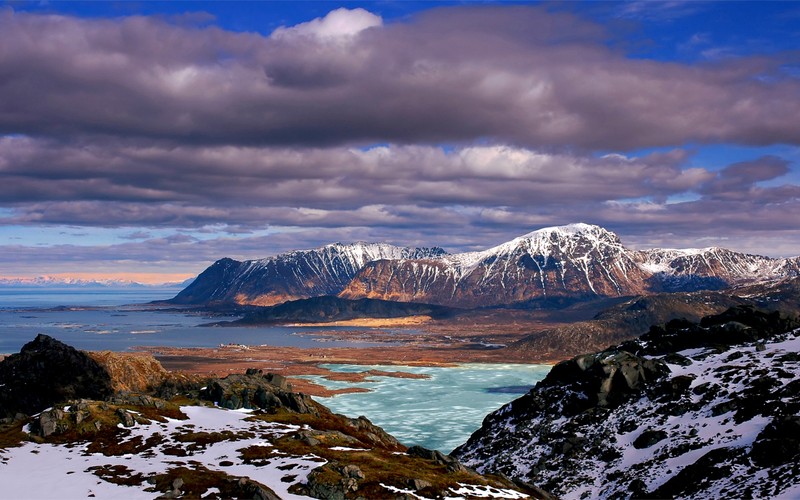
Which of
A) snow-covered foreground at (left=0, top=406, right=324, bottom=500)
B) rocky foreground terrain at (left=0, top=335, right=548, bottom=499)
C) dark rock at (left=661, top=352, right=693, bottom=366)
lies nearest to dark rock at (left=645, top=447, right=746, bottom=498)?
rocky foreground terrain at (left=0, top=335, right=548, bottom=499)

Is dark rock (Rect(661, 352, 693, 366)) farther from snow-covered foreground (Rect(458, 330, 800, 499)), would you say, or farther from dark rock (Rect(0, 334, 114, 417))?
dark rock (Rect(0, 334, 114, 417))

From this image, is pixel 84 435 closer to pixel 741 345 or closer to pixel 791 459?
pixel 791 459

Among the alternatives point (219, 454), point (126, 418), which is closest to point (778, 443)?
point (219, 454)

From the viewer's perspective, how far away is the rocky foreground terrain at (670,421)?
84688 mm

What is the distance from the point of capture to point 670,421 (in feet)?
346

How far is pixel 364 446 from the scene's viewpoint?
96625 millimetres

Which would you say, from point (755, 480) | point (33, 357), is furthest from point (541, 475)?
point (33, 357)

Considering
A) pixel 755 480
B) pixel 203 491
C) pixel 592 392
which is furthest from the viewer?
pixel 592 392

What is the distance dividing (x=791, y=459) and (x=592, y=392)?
159ft

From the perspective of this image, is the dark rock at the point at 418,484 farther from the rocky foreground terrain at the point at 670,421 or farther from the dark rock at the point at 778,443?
the dark rock at the point at 778,443

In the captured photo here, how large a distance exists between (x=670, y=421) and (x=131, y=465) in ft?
249

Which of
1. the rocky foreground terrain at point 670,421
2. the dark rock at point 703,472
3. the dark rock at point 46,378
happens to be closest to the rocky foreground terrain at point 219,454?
the dark rock at point 703,472

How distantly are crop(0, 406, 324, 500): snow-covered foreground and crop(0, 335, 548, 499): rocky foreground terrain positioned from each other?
0.12m

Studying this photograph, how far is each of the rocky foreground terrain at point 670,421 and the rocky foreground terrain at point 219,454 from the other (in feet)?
60.1
